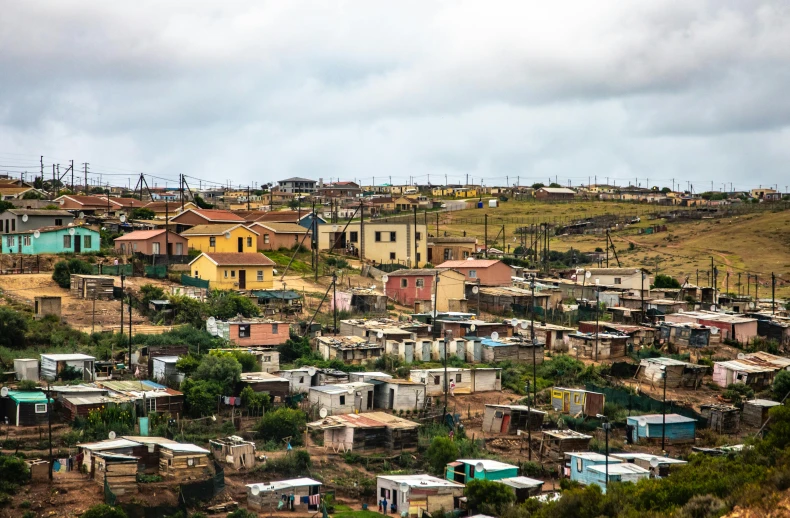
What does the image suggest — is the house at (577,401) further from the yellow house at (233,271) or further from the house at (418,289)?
the yellow house at (233,271)

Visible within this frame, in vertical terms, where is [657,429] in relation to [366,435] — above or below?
below

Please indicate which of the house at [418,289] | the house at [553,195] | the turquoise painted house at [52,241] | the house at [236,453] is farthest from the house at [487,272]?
the house at [553,195]

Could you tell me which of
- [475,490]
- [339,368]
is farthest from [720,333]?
[475,490]

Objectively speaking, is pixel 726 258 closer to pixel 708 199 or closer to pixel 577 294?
pixel 577 294

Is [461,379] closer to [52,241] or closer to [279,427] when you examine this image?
[279,427]

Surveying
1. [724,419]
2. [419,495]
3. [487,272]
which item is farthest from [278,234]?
[419,495]

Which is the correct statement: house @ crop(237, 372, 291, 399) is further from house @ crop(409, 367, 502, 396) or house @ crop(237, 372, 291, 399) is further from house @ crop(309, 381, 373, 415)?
house @ crop(409, 367, 502, 396)

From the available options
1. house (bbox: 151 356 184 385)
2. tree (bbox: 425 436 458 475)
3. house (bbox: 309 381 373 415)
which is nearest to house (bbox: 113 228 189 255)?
house (bbox: 151 356 184 385)
